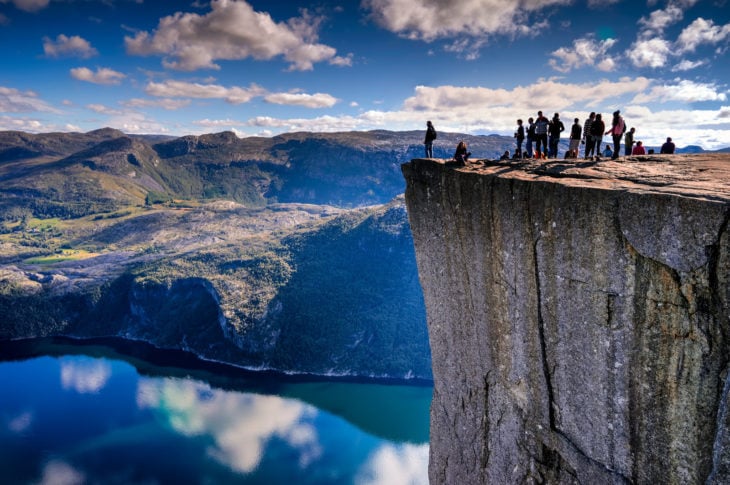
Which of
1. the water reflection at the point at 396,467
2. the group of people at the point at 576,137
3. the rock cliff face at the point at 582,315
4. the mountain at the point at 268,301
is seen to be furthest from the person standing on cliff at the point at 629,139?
the mountain at the point at 268,301

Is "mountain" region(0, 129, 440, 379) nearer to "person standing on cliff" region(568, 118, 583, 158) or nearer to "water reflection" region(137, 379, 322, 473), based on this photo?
"water reflection" region(137, 379, 322, 473)

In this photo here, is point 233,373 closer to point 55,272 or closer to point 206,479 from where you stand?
point 206,479

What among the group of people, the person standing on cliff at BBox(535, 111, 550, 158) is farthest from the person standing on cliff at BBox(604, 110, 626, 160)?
the person standing on cliff at BBox(535, 111, 550, 158)


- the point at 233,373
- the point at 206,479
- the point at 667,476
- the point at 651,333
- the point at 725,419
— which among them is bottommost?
the point at 233,373

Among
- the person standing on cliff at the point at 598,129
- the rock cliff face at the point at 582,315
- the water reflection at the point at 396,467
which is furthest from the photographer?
the water reflection at the point at 396,467

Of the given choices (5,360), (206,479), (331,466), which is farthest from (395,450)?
(5,360)

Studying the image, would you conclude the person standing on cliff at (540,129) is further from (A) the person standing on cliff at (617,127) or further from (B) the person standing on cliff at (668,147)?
(B) the person standing on cliff at (668,147)
